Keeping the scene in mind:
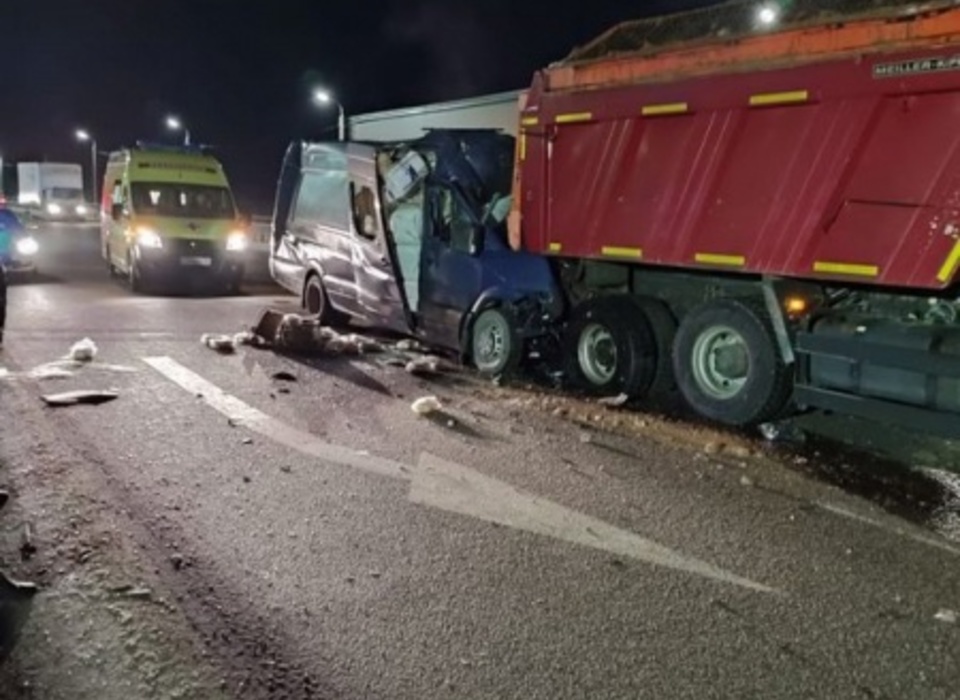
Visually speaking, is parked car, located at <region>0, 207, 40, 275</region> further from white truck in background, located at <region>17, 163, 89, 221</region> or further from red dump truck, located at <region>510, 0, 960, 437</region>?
white truck in background, located at <region>17, 163, 89, 221</region>

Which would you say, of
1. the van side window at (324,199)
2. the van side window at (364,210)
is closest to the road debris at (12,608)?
the van side window at (364,210)

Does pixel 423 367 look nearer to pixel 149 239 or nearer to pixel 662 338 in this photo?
pixel 662 338

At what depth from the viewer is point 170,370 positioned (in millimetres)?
9188

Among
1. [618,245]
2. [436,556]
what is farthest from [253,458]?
[618,245]

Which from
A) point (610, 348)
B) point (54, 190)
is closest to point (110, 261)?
point (610, 348)

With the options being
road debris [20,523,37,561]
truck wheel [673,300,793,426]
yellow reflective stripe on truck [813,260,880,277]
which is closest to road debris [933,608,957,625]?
yellow reflective stripe on truck [813,260,880,277]

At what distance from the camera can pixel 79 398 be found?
7746 mm

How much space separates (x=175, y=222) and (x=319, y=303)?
5028 millimetres

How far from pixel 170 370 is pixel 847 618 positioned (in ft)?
23.0

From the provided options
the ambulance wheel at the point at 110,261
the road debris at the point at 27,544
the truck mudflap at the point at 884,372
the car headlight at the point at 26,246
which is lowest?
the road debris at the point at 27,544

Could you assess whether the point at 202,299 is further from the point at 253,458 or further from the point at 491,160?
the point at 253,458

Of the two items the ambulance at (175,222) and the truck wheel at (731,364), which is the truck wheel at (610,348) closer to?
the truck wheel at (731,364)

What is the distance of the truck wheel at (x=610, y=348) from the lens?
8.30 metres

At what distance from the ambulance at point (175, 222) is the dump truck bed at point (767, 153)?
8.87 meters
